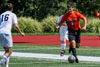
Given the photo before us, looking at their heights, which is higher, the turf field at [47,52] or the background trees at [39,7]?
the background trees at [39,7]

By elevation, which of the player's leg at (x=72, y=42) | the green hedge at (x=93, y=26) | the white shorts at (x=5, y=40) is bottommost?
the green hedge at (x=93, y=26)

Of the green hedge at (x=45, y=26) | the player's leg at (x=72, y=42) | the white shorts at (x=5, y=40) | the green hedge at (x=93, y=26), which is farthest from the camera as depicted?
the green hedge at (x=45, y=26)

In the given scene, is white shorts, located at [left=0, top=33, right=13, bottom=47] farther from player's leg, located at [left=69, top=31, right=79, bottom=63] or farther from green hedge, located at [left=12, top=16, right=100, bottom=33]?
green hedge, located at [left=12, top=16, right=100, bottom=33]

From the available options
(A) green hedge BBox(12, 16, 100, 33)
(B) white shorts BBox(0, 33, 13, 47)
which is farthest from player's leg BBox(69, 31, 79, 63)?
(A) green hedge BBox(12, 16, 100, 33)

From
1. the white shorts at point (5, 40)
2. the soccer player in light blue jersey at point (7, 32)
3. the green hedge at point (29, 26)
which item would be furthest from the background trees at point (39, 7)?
the white shorts at point (5, 40)

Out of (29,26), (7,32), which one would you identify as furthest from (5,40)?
(29,26)

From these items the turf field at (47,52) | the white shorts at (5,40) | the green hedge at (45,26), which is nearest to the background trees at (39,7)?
the green hedge at (45,26)

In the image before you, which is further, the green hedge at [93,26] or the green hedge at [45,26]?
the green hedge at [45,26]

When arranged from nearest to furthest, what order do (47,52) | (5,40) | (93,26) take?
(5,40) < (47,52) < (93,26)

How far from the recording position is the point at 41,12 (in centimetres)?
6197

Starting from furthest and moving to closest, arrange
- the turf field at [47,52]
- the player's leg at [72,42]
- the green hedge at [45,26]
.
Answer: the green hedge at [45,26] → the player's leg at [72,42] → the turf field at [47,52]

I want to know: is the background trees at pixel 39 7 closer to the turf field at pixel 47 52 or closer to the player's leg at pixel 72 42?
the turf field at pixel 47 52

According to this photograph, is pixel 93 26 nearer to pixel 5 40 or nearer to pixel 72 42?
pixel 72 42

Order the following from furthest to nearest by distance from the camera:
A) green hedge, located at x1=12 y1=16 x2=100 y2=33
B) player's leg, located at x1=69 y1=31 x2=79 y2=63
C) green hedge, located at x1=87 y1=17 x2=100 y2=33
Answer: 1. green hedge, located at x1=12 y1=16 x2=100 y2=33
2. green hedge, located at x1=87 y1=17 x2=100 y2=33
3. player's leg, located at x1=69 y1=31 x2=79 y2=63
